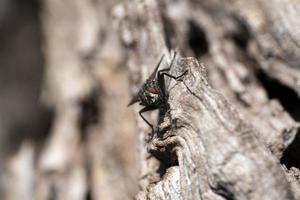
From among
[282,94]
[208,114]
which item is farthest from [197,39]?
[208,114]

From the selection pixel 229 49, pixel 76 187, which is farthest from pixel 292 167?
pixel 76 187

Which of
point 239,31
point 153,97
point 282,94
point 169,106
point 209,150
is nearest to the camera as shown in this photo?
point 209,150

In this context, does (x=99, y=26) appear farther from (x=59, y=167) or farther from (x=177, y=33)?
(x=59, y=167)

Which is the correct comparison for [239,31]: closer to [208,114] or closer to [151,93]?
[151,93]

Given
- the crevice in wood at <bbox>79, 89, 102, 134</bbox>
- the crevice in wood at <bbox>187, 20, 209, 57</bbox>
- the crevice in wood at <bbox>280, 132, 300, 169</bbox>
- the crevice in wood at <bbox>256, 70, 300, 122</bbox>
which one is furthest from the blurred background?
the crevice in wood at <bbox>280, 132, 300, 169</bbox>

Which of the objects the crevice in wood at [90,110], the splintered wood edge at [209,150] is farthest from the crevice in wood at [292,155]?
the crevice in wood at [90,110]

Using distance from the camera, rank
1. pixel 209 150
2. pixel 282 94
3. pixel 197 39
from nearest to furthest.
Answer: pixel 209 150 → pixel 282 94 → pixel 197 39

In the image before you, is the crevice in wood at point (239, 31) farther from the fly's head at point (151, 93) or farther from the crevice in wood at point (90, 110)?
the crevice in wood at point (90, 110)
